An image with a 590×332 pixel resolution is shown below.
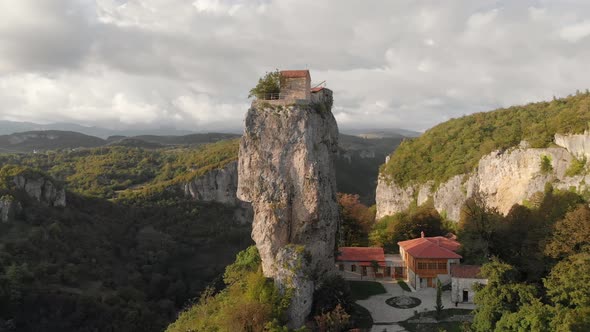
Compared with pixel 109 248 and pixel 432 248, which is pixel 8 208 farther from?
pixel 432 248

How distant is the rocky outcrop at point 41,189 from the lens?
66.7 m

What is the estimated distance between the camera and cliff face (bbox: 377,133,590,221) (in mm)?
33844

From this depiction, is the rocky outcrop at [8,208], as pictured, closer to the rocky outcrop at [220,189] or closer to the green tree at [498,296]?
the rocky outcrop at [220,189]

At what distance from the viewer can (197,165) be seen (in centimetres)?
10381

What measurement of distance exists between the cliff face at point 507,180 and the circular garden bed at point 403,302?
14553 millimetres

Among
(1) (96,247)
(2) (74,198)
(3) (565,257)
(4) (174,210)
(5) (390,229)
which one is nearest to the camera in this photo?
(3) (565,257)

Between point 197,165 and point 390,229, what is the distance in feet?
230

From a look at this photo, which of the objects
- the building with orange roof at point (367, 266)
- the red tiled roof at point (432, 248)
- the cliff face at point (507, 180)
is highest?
the cliff face at point (507, 180)

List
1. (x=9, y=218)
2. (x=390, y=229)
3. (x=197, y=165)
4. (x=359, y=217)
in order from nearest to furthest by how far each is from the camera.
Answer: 1. (x=390, y=229)
2. (x=359, y=217)
3. (x=9, y=218)
4. (x=197, y=165)

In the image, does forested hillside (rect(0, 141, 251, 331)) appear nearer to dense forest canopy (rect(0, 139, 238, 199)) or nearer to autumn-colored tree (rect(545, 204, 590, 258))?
dense forest canopy (rect(0, 139, 238, 199))

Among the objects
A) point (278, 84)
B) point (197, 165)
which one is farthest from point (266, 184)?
point (197, 165)

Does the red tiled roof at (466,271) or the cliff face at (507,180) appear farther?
the cliff face at (507,180)

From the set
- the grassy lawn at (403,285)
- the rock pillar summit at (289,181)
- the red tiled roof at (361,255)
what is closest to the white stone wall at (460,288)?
the grassy lawn at (403,285)

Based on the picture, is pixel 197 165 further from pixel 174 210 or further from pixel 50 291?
pixel 50 291
